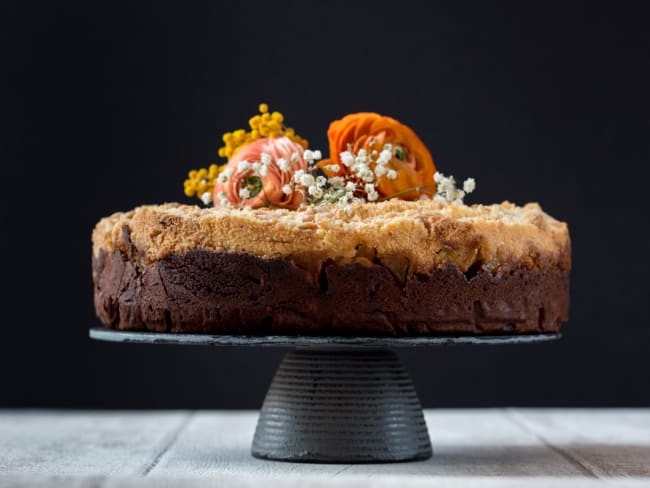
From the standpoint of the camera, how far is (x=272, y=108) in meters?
4.29

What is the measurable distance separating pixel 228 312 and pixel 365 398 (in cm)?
39

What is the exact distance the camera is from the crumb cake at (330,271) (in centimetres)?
266

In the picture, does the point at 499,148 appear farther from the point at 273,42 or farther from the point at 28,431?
the point at 28,431

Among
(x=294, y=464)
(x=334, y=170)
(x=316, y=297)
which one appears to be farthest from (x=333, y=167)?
(x=294, y=464)

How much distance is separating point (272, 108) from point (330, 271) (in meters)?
1.72

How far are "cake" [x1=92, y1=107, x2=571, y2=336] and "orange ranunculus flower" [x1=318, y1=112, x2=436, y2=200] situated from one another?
4cm

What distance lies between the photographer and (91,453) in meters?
3.15

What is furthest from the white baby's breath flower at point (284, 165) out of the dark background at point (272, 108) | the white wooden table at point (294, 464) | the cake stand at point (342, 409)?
the dark background at point (272, 108)

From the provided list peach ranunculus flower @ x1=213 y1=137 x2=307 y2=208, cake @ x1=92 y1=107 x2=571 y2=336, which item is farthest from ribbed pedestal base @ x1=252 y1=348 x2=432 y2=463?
peach ranunculus flower @ x1=213 y1=137 x2=307 y2=208

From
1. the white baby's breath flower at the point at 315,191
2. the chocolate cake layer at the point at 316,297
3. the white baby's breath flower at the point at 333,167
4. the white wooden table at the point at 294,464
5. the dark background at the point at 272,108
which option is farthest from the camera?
the dark background at the point at 272,108

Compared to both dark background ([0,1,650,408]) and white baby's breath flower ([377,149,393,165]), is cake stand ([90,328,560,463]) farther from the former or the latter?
dark background ([0,1,650,408])

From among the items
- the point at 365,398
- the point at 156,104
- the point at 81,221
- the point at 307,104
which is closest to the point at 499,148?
the point at 307,104

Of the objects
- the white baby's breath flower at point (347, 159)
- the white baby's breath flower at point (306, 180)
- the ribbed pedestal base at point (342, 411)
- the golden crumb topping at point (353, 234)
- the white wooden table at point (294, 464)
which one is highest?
the white baby's breath flower at point (347, 159)

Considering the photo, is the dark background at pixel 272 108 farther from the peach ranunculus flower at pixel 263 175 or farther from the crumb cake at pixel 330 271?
the crumb cake at pixel 330 271
